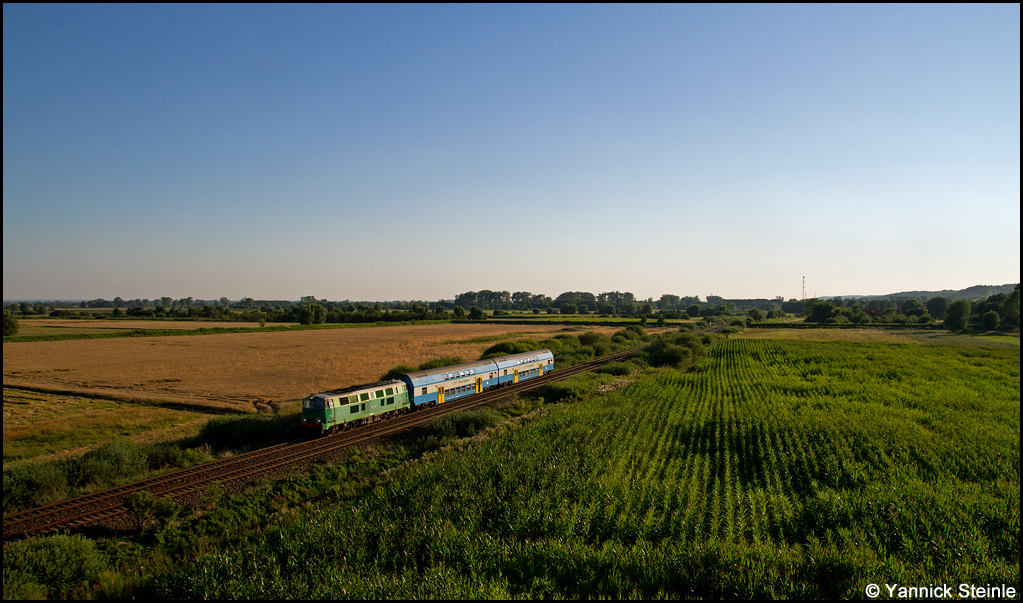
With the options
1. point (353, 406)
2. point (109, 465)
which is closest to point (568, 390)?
point (353, 406)

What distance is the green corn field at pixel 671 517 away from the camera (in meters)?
10.7

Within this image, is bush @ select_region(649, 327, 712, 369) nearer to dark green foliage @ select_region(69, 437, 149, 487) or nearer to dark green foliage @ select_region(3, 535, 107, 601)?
dark green foliage @ select_region(69, 437, 149, 487)

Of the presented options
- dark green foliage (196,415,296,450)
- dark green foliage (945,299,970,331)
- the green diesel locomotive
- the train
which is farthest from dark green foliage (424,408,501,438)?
dark green foliage (945,299,970,331)

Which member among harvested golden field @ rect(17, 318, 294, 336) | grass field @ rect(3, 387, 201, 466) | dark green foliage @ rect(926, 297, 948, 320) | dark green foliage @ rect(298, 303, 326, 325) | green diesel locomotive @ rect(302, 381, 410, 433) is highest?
dark green foliage @ rect(926, 297, 948, 320)

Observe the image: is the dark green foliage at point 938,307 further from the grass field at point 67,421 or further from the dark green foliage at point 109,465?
the grass field at point 67,421

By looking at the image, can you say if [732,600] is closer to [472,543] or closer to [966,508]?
[472,543]

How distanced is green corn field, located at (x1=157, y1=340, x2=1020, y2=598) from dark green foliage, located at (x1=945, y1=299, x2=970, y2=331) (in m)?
17.3

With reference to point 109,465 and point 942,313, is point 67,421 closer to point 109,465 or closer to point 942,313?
point 109,465

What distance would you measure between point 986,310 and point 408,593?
48.0 m

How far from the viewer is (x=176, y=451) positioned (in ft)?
74.7

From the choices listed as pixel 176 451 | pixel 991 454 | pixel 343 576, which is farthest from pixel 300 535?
pixel 991 454

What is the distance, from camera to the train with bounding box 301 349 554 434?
83.0 ft

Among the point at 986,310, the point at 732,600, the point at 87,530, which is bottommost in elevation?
the point at 87,530

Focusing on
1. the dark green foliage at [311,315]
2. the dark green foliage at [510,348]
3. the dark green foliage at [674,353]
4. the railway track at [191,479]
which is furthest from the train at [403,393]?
the dark green foliage at [311,315]
